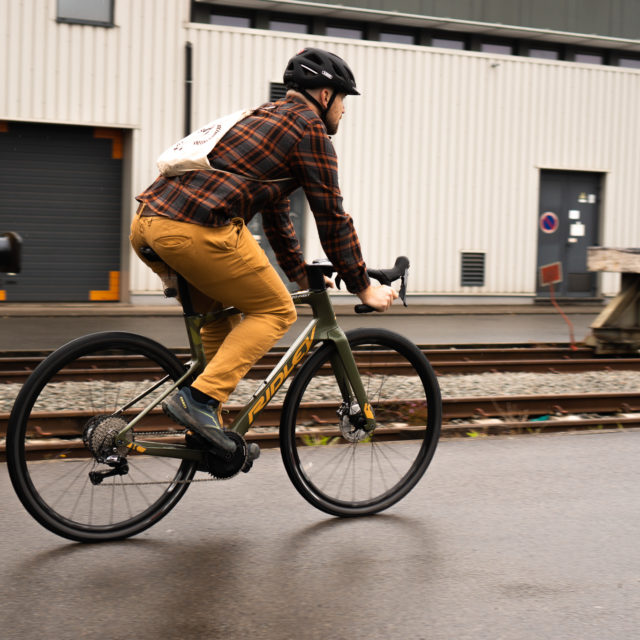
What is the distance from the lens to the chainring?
3750 mm

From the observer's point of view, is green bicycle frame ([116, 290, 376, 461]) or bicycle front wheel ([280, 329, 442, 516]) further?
bicycle front wheel ([280, 329, 442, 516])

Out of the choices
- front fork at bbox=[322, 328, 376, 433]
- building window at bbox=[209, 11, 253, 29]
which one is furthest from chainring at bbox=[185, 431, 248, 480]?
building window at bbox=[209, 11, 253, 29]

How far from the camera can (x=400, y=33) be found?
18641 millimetres

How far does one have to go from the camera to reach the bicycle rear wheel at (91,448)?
3547mm

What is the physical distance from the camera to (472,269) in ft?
61.9

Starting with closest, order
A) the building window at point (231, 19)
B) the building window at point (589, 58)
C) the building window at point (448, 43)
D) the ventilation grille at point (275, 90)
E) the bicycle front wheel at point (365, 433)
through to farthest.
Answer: the bicycle front wheel at point (365, 433) → the ventilation grille at point (275, 90) → the building window at point (231, 19) → the building window at point (448, 43) → the building window at point (589, 58)

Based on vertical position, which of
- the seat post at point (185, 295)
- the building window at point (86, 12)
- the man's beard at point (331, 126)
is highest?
the building window at point (86, 12)

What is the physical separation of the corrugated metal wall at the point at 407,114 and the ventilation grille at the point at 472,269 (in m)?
0.13

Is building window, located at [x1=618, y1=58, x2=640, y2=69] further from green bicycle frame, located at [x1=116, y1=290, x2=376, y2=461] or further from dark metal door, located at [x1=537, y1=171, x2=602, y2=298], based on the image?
green bicycle frame, located at [x1=116, y1=290, x2=376, y2=461]

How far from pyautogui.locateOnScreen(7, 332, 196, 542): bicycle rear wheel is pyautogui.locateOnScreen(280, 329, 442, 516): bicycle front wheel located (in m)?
0.52

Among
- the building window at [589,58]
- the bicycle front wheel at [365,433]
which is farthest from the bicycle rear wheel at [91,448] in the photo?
the building window at [589,58]

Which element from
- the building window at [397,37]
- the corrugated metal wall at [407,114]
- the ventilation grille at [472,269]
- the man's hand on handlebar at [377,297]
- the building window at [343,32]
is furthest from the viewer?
the ventilation grille at [472,269]

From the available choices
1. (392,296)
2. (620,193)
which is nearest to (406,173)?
(620,193)

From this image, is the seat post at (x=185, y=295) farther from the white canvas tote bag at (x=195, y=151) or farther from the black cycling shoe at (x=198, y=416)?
the white canvas tote bag at (x=195, y=151)
